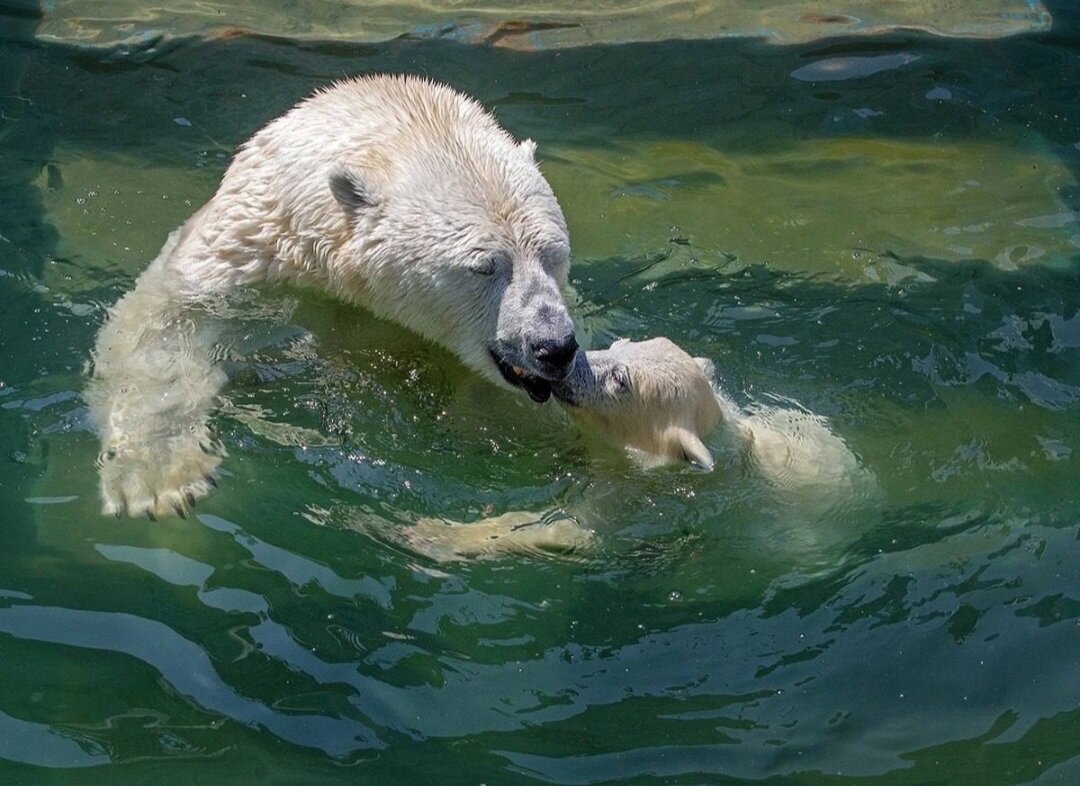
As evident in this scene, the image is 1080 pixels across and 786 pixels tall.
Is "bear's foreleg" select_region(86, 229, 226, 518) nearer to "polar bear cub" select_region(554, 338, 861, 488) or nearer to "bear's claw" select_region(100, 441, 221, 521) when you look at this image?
"bear's claw" select_region(100, 441, 221, 521)

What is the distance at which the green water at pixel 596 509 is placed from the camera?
336 centimetres

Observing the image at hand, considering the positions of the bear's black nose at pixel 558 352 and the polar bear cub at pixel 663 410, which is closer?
the bear's black nose at pixel 558 352

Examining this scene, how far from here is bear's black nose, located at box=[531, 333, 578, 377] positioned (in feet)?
12.8

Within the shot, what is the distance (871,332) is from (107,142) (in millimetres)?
3497

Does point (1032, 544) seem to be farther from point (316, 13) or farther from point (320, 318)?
point (316, 13)

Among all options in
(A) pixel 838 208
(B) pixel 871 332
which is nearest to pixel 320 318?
(B) pixel 871 332

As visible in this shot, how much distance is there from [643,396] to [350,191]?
1076 mm

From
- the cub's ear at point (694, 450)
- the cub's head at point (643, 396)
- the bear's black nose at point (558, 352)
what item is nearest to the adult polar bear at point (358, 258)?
the bear's black nose at point (558, 352)

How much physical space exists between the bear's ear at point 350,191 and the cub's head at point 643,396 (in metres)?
0.81

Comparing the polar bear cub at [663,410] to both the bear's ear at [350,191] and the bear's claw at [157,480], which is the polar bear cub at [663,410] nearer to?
the bear's ear at [350,191]

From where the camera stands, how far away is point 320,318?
15.0ft

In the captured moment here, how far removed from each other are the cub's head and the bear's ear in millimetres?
809

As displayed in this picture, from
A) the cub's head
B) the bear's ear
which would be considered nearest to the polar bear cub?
the cub's head

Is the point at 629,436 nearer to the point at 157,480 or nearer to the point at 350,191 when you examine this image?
the point at 350,191
